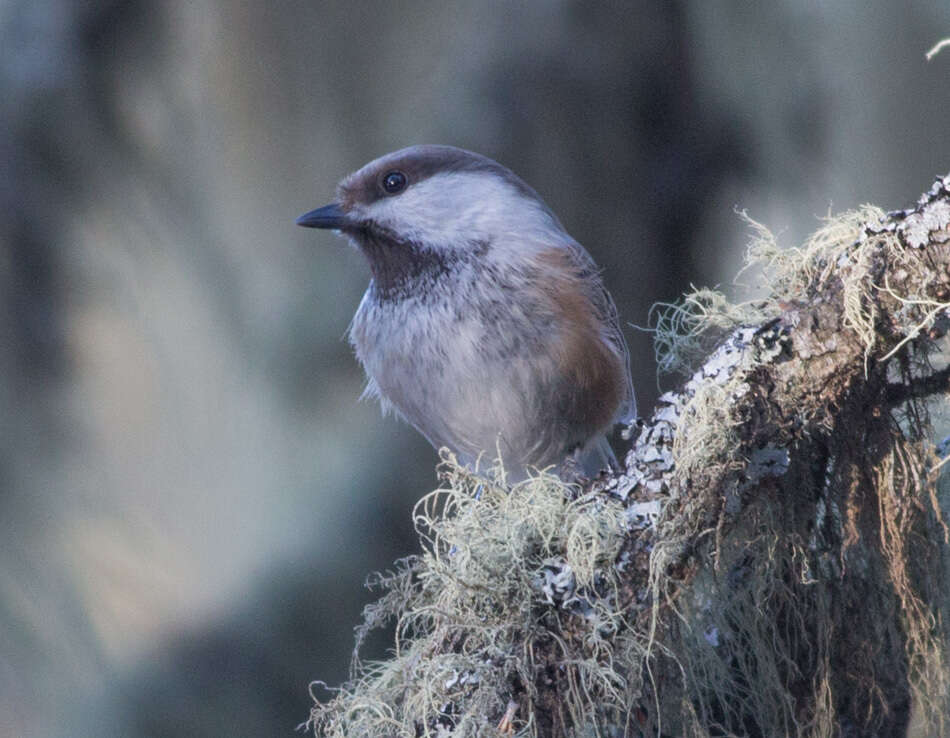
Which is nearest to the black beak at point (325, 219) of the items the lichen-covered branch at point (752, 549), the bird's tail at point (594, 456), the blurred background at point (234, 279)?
the blurred background at point (234, 279)

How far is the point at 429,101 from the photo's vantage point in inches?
68.4

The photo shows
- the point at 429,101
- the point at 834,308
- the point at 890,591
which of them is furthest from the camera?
the point at 429,101

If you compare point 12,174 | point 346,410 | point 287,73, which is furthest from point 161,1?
point 346,410

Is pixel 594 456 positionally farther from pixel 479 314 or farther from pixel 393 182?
pixel 393 182

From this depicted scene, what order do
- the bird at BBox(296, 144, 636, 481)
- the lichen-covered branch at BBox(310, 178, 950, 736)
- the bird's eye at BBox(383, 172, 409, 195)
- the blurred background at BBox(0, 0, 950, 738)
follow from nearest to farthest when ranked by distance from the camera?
the lichen-covered branch at BBox(310, 178, 950, 736)
the bird at BBox(296, 144, 636, 481)
the bird's eye at BBox(383, 172, 409, 195)
the blurred background at BBox(0, 0, 950, 738)

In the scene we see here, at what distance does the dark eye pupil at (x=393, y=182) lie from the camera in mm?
1473

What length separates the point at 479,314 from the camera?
4.38ft

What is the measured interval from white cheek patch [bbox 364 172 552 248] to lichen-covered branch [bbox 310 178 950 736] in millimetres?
551

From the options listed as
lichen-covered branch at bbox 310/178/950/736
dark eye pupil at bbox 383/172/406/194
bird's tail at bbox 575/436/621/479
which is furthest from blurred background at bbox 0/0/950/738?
lichen-covered branch at bbox 310/178/950/736

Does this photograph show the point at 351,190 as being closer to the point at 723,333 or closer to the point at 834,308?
the point at 723,333

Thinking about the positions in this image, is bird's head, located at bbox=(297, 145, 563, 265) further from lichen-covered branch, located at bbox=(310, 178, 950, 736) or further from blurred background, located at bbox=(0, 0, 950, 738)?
lichen-covered branch, located at bbox=(310, 178, 950, 736)

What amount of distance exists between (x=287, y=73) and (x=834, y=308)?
130 centimetres

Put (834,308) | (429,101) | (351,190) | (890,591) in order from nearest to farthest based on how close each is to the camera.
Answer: (834,308)
(890,591)
(351,190)
(429,101)

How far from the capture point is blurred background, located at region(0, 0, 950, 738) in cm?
171
